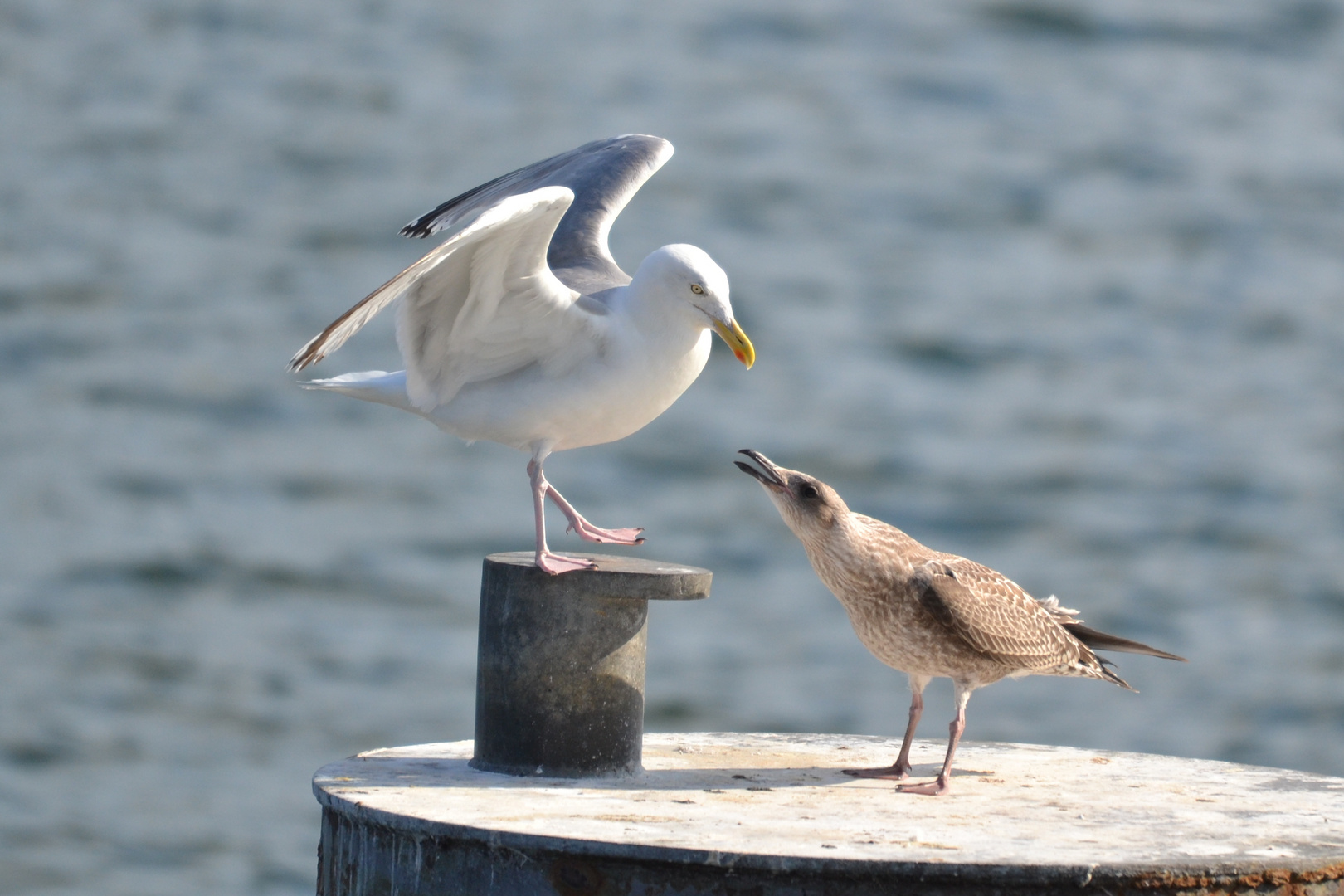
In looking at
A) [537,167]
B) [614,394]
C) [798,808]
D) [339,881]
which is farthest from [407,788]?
[537,167]

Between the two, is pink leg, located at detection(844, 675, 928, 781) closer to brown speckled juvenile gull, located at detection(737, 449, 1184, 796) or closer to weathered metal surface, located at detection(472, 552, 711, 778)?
brown speckled juvenile gull, located at detection(737, 449, 1184, 796)

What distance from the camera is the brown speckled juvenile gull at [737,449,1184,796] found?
5.02 meters

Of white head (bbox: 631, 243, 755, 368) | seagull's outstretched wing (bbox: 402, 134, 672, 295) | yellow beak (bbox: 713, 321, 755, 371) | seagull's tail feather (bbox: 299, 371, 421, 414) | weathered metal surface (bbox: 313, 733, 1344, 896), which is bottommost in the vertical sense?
weathered metal surface (bbox: 313, 733, 1344, 896)

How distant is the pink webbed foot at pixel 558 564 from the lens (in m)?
5.02

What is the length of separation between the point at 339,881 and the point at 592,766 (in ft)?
2.85

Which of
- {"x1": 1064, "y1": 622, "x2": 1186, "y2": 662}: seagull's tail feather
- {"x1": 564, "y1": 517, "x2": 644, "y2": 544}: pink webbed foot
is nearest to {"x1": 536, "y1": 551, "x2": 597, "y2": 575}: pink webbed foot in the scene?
{"x1": 564, "y1": 517, "x2": 644, "y2": 544}: pink webbed foot

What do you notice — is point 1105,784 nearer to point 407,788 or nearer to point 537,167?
point 407,788

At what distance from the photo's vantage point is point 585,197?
682 cm

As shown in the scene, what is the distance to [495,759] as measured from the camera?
509 cm

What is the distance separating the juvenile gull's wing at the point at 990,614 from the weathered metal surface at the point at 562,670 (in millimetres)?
733

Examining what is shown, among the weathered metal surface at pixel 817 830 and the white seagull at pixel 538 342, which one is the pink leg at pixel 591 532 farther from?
the weathered metal surface at pixel 817 830

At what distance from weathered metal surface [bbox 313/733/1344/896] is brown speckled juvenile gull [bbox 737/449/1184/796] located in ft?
1.16

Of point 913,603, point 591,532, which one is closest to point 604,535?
point 591,532

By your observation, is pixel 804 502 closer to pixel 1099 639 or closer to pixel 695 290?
pixel 695 290
